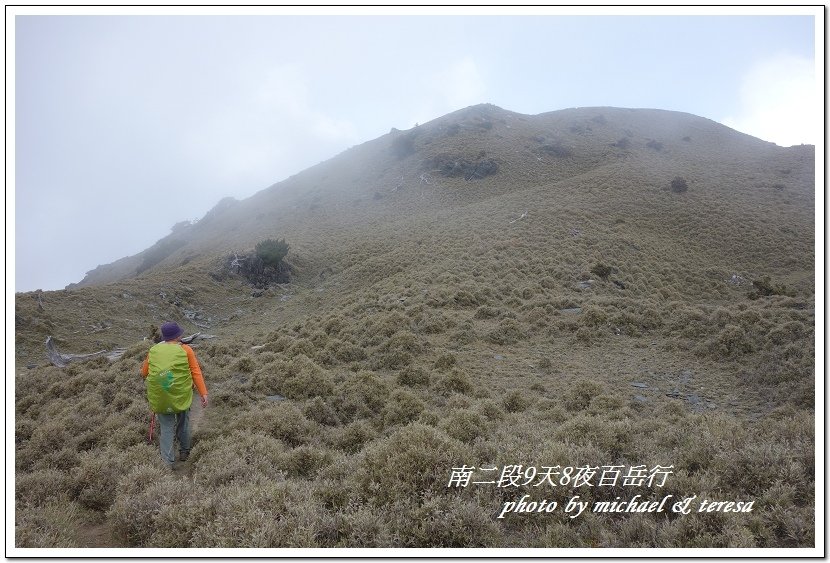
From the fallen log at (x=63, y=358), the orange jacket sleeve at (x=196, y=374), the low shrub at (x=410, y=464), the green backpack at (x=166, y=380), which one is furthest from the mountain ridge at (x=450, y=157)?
the low shrub at (x=410, y=464)

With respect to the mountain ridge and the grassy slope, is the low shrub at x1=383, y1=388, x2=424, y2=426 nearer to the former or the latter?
the grassy slope

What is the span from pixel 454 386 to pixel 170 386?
5.53 m

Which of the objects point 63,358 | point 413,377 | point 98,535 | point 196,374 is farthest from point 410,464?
point 63,358

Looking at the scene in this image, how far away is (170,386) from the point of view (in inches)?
234

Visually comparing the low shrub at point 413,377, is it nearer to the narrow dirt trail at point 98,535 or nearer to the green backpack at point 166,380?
the green backpack at point 166,380

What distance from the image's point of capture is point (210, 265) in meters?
28.4

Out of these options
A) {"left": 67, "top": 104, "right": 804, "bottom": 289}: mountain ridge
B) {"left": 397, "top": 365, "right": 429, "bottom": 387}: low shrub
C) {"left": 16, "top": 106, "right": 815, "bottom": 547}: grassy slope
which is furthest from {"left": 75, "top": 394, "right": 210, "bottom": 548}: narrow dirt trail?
{"left": 67, "top": 104, "right": 804, "bottom": 289}: mountain ridge

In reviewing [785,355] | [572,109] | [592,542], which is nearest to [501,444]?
[592,542]

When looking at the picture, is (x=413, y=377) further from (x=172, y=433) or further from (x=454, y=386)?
(x=172, y=433)

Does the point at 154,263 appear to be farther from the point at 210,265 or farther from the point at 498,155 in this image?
the point at 498,155

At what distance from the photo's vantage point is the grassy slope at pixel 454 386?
3.95 metres

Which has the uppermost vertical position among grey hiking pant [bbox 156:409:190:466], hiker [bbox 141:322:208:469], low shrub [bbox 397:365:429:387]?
hiker [bbox 141:322:208:469]

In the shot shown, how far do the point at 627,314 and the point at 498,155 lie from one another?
37.9 metres

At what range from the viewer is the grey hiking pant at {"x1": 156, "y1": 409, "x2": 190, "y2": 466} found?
597 centimetres
